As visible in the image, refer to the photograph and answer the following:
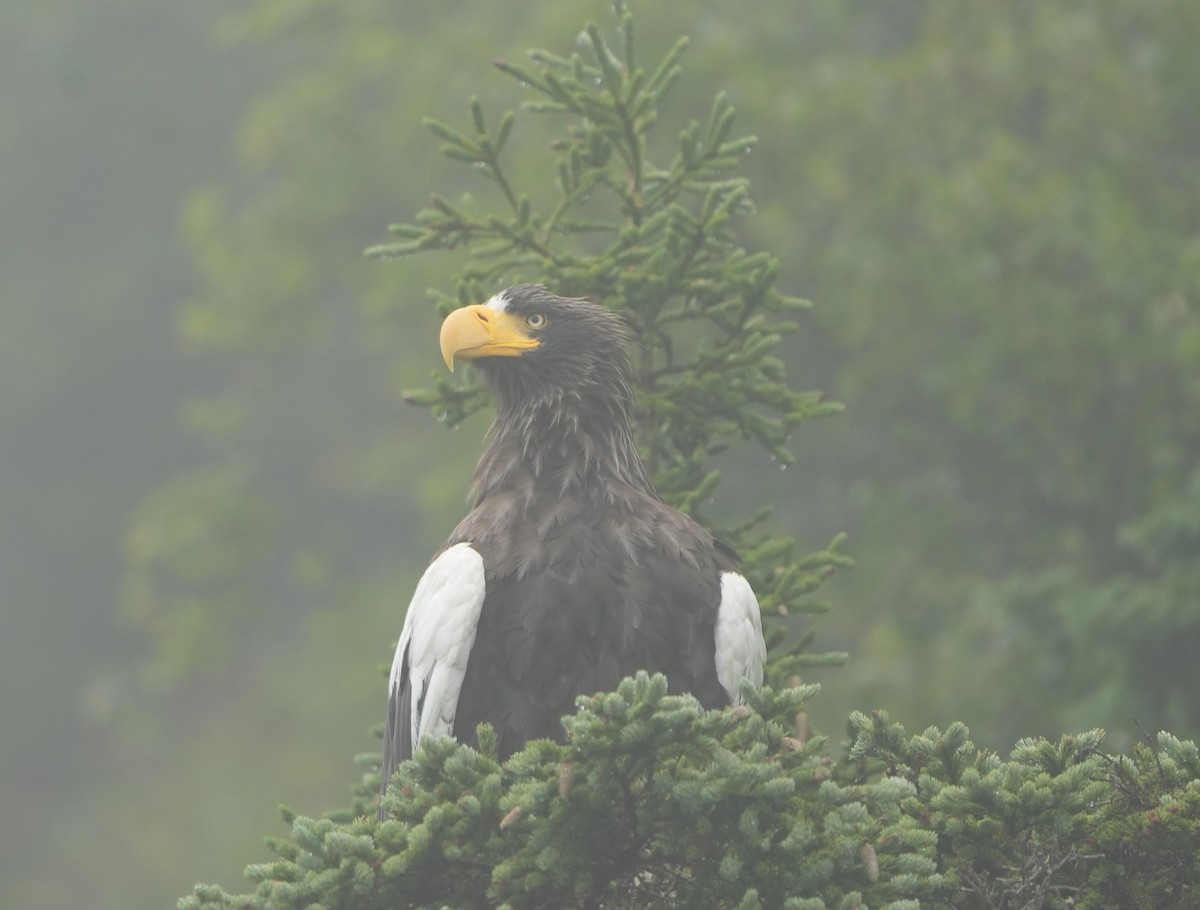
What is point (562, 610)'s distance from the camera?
3896mm

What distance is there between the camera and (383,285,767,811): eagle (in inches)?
153

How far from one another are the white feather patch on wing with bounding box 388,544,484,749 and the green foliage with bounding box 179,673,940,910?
113cm

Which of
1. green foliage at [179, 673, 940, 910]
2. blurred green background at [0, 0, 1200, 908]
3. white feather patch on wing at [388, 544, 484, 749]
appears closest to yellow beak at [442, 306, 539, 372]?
white feather patch on wing at [388, 544, 484, 749]

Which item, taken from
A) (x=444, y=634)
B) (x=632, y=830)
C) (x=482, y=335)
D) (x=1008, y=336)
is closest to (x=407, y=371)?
(x=1008, y=336)

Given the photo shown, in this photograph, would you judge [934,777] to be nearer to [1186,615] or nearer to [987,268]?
[1186,615]

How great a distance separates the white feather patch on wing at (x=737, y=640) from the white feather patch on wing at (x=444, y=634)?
578mm

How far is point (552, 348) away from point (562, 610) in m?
1.02

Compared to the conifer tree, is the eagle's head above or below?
above

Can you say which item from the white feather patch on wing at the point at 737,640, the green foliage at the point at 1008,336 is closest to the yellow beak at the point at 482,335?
the white feather patch on wing at the point at 737,640

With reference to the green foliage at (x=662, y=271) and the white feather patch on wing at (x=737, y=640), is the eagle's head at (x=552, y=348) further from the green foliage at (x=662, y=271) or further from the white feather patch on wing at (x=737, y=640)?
the white feather patch on wing at (x=737, y=640)

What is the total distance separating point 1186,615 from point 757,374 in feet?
14.8

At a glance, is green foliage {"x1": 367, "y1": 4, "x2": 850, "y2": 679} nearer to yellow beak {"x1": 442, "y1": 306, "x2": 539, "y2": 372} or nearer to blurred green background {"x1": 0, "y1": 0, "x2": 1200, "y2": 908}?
yellow beak {"x1": 442, "y1": 306, "x2": 539, "y2": 372}

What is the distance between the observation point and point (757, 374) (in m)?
4.67

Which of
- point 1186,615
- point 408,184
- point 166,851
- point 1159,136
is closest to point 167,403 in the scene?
point 166,851
